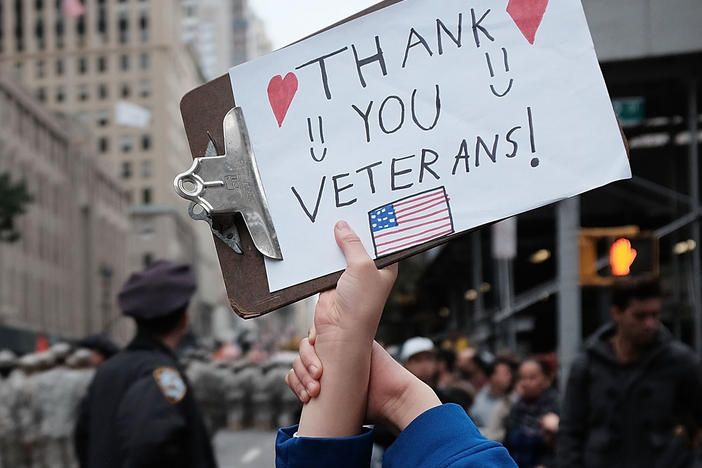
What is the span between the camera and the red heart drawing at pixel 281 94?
186 cm

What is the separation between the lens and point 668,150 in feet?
54.1

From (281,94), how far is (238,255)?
1.05ft

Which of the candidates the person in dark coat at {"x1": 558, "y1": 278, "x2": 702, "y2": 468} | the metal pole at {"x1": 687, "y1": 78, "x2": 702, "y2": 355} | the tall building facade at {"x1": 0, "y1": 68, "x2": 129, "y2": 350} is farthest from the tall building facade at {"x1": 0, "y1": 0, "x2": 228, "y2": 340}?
the person in dark coat at {"x1": 558, "y1": 278, "x2": 702, "y2": 468}

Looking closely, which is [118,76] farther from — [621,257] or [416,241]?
[416,241]

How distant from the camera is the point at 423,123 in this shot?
1809mm

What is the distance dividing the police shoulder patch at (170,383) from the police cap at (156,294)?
33 centimetres

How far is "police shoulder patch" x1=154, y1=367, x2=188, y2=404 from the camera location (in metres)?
3.53

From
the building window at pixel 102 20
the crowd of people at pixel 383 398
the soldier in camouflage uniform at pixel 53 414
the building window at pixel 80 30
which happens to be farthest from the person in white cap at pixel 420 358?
the building window at pixel 102 20

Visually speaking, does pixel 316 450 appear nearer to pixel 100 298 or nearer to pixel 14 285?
pixel 14 285

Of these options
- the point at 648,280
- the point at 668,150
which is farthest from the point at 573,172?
the point at 668,150

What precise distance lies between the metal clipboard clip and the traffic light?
5.00 m

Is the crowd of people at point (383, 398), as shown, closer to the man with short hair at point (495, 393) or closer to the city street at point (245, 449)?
the man with short hair at point (495, 393)

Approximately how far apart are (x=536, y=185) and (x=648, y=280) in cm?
301

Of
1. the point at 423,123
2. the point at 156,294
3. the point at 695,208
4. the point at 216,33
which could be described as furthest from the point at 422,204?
the point at 216,33
